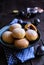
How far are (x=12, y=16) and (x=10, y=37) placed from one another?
Result: 0.41 metres

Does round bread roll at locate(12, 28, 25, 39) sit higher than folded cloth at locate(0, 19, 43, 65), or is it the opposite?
round bread roll at locate(12, 28, 25, 39)

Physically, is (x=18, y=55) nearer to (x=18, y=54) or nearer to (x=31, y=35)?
(x=18, y=54)

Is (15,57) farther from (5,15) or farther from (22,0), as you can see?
(22,0)

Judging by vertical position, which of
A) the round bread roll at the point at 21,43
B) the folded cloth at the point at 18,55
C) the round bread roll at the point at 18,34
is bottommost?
the folded cloth at the point at 18,55

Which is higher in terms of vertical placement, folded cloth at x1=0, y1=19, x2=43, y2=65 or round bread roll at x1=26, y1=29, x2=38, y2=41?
round bread roll at x1=26, y1=29, x2=38, y2=41

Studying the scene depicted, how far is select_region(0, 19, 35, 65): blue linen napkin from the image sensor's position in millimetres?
809

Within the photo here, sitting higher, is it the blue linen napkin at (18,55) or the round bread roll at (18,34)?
the round bread roll at (18,34)

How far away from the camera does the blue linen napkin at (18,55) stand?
2.65 ft

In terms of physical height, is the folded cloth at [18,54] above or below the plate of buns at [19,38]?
below

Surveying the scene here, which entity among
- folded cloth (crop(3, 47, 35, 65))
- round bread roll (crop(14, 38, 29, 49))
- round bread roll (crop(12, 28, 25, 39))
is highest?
round bread roll (crop(12, 28, 25, 39))

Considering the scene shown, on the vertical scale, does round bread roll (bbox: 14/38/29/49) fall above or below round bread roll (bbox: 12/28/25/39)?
below

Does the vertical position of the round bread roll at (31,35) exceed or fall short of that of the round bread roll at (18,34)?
it falls short

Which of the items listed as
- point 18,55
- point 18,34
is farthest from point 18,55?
point 18,34

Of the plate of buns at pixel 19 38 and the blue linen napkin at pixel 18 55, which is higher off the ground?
the plate of buns at pixel 19 38
